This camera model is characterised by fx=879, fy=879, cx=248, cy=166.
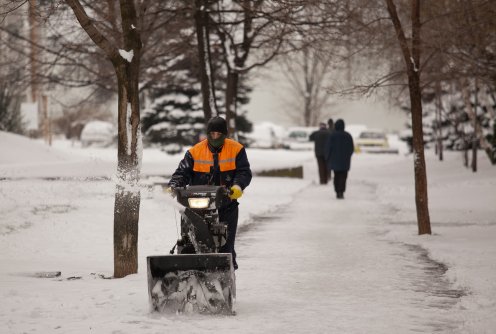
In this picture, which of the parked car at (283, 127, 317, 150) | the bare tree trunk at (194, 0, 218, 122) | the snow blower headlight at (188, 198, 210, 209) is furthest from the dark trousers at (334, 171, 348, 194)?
the parked car at (283, 127, 317, 150)

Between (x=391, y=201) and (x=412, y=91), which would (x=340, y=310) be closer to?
(x=412, y=91)

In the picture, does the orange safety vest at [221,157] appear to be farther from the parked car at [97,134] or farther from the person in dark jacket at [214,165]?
the parked car at [97,134]

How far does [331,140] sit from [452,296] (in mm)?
14438

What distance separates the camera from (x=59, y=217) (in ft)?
53.6

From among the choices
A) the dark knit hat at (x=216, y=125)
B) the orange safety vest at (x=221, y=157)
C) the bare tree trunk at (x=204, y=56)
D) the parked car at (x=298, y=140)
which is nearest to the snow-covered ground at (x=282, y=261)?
the orange safety vest at (x=221, y=157)

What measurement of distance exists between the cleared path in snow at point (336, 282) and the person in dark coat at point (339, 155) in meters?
5.49

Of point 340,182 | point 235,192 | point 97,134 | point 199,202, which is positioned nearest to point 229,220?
point 235,192

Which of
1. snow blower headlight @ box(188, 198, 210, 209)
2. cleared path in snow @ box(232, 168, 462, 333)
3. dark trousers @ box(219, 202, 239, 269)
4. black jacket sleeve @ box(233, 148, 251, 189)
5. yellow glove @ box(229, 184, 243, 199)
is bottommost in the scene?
cleared path in snow @ box(232, 168, 462, 333)

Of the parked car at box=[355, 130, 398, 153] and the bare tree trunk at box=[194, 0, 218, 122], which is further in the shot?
the parked car at box=[355, 130, 398, 153]

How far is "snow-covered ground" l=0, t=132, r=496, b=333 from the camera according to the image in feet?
23.8

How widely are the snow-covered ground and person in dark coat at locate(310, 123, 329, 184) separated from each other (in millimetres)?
3481

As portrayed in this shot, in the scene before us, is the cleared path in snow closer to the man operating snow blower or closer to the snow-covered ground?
the snow-covered ground

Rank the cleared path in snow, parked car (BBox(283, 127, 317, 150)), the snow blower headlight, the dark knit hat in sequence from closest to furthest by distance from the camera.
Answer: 1. the cleared path in snow
2. the snow blower headlight
3. the dark knit hat
4. parked car (BBox(283, 127, 317, 150))

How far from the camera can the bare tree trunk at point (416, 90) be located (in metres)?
13.3
